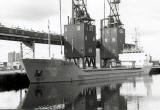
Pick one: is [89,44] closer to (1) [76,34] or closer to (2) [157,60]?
(1) [76,34]

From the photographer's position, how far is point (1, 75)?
4512 centimetres

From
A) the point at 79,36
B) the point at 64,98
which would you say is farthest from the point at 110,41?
the point at 64,98

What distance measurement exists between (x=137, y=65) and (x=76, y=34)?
93.0 feet

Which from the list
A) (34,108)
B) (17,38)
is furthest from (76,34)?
(34,108)

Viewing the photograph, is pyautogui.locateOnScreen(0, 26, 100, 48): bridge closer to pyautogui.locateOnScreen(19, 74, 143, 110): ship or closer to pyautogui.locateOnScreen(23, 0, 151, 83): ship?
pyautogui.locateOnScreen(23, 0, 151, 83): ship

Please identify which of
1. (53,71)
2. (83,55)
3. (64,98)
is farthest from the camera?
(83,55)

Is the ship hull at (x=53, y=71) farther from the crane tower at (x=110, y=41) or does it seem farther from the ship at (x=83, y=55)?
the crane tower at (x=110, y=41)

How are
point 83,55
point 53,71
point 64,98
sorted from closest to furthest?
point 64,98 → point 53,71 → point 83,55

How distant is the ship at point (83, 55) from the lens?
154 ft

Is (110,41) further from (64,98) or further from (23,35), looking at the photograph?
(64,98)

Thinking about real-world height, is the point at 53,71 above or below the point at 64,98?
above

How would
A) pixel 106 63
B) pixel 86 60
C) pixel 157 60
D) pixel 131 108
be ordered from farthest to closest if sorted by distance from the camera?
1. pixel 157 60
2. pixel 106 63
3. pixel 86 60
4. pixel 131 108

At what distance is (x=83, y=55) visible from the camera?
5806 cm

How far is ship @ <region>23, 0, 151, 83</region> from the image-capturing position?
47.0 m
